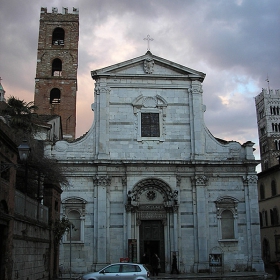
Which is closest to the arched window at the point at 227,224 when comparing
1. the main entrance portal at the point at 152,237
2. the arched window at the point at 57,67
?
the main entrance portal at the point at 152,237

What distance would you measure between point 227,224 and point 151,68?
12.4 m

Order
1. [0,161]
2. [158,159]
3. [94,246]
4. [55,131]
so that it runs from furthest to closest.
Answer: [55,131], [158,159], [94,246], [0,161]

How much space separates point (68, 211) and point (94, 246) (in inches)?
114

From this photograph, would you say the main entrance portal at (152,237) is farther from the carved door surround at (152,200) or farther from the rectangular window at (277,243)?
the rectangular window at (277,243)

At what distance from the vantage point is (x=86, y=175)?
29062 mm

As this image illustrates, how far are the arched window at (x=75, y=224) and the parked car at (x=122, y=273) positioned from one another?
1037 cm

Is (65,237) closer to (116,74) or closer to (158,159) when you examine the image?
(158,159)

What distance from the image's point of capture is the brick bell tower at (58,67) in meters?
46.8

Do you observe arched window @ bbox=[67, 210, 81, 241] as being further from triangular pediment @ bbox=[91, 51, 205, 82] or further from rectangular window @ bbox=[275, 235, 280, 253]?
rectangular window @ bbox=[275, 235, 280, 253]

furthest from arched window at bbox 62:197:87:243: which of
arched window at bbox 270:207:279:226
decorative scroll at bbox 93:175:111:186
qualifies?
arched window at bbox 270:207:279:226

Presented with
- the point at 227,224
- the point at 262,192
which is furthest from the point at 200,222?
the point at 262,192

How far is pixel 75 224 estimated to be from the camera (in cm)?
2847

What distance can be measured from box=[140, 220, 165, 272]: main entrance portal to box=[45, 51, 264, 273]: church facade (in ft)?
0.22

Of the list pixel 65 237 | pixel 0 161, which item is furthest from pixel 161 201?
pixel 0 161
